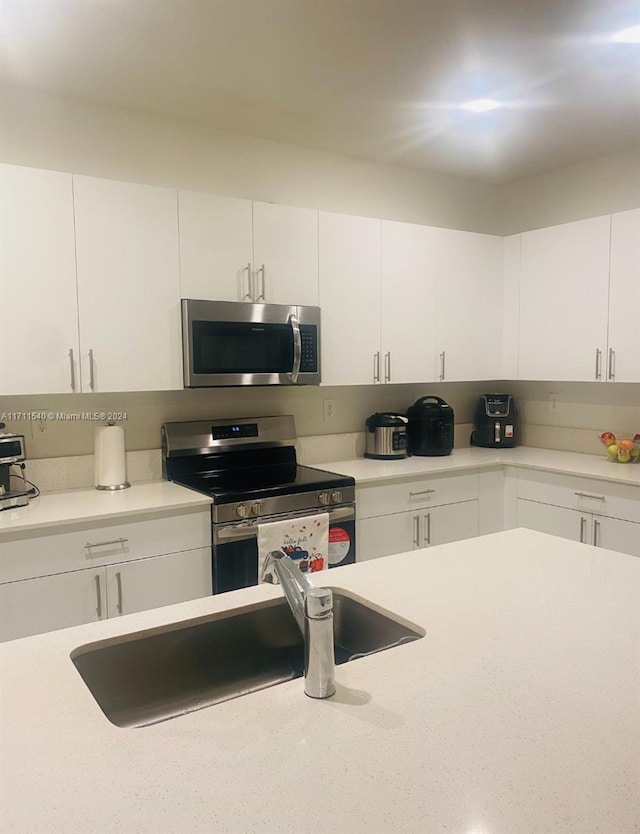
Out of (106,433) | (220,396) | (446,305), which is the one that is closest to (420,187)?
(446,305)

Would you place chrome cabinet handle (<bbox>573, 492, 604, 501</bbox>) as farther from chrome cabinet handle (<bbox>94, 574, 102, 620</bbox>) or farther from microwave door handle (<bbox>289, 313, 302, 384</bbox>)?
chrome cabinet handle (<bbox>94, 574, 102, 620</bbox>)

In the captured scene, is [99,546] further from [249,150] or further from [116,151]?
[249,150]

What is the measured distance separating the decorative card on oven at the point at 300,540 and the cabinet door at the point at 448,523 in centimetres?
70

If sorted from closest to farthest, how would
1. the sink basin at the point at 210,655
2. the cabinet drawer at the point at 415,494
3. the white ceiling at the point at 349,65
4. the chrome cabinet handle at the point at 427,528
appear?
the sink basin at the point at 210,655, the white ceiling at the point at 349,65, the cabinet drawer at the point at 415,494, the chrome cabinet handle at the point at 427,528

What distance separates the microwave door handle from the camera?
294 centimetres

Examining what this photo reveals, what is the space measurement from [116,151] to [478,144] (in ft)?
6.10

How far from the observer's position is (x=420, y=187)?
12.5ft

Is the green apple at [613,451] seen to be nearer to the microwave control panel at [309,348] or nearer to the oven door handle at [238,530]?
the microwave control panel at [309,348]

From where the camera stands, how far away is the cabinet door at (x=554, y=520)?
315 cm

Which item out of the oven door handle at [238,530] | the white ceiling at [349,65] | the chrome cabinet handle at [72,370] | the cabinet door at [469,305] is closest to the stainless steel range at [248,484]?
the oven door handle at [238,530]

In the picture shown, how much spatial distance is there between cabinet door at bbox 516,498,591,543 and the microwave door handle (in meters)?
1.51

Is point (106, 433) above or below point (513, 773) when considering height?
above

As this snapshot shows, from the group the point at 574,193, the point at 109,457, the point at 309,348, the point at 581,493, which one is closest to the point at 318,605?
the point at 109,457

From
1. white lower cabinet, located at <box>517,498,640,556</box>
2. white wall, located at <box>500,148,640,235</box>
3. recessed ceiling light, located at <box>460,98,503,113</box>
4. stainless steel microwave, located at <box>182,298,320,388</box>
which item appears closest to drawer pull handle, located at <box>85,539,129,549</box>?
stainless steel microwave, located at <box>182,298,320,388</box>
